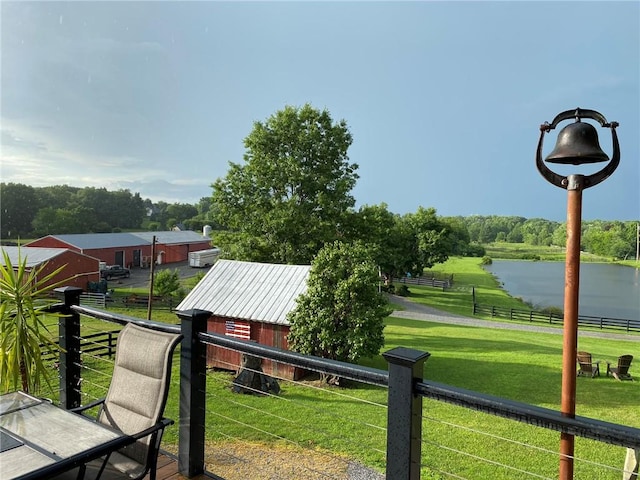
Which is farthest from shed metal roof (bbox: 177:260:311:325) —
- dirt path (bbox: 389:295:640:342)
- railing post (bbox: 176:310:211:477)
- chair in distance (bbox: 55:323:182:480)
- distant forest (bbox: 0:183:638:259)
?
distant forest (bbox: 0:183:638:259)

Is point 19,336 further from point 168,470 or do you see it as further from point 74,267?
point 74,267

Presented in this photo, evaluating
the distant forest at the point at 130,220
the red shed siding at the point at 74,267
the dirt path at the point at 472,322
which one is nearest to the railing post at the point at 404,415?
the dirt path at the point at 472,322

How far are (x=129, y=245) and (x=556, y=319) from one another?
3429 cm

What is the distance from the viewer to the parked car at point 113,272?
31.3 m

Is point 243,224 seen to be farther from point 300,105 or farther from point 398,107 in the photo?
point 398,107

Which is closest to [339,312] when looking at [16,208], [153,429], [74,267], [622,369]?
[622,369]

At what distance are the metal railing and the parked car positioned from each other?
32.2 metres

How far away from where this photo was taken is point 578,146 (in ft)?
6.97

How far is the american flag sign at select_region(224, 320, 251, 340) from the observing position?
13375mm

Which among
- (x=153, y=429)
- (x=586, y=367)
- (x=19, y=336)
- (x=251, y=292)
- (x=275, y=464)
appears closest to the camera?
(x=153, y=429)

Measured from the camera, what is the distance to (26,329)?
3201 millimetres

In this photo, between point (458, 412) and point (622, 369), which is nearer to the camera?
point (458, 412)

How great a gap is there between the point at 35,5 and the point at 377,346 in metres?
22.9

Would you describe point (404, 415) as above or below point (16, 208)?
below
